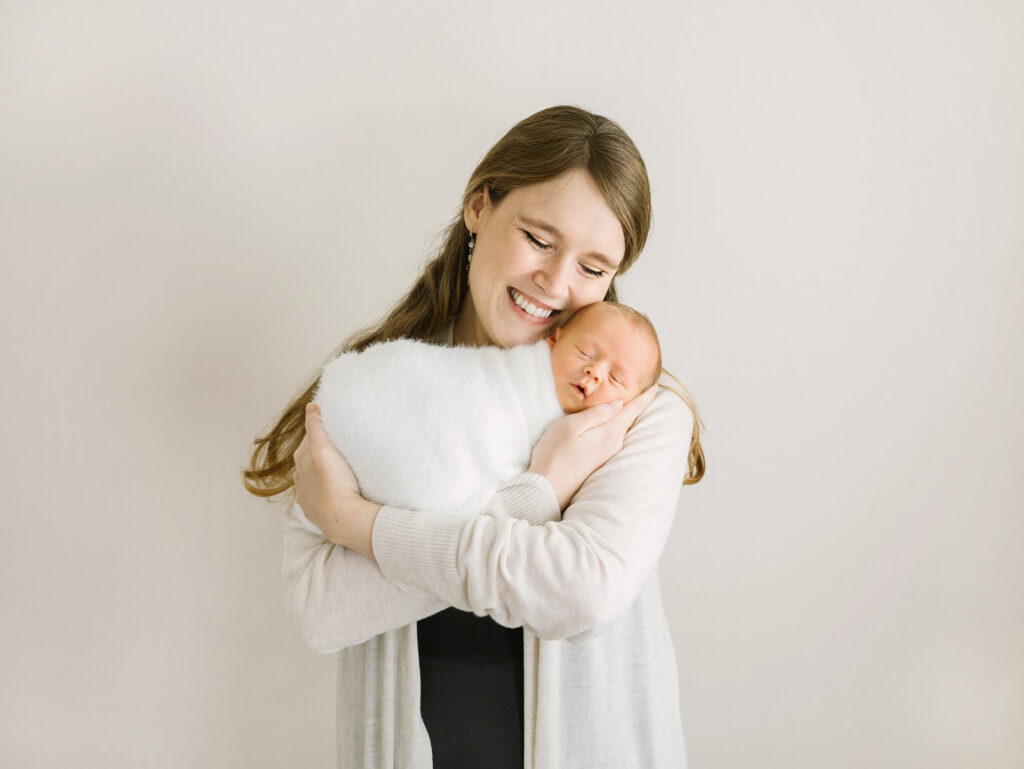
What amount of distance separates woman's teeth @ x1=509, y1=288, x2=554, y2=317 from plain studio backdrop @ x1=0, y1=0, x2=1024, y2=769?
1.53 feet

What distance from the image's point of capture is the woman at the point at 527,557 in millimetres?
1102

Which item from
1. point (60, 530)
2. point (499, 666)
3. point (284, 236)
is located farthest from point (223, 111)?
point (499, 666)

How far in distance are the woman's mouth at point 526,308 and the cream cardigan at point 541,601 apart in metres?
0.25

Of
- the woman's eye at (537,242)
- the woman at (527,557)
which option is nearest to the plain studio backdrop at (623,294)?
the woman at (527,557)

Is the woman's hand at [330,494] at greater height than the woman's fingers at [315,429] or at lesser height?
lesser

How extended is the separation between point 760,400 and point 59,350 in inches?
61.2

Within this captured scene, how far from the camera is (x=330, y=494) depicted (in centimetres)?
121

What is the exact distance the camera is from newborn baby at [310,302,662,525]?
3.89ft

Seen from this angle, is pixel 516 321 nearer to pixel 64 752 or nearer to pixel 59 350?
pixel 59 350

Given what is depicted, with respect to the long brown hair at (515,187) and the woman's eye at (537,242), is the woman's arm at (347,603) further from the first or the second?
the woman's eye at (537,242)

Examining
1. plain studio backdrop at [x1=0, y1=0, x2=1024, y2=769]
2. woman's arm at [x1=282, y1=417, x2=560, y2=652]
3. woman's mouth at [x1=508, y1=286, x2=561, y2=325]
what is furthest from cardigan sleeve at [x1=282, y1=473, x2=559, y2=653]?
plain studio backdrop at [x1=0, y1=0, x2=1024, y2=769]

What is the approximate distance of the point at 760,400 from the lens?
73.4 inches

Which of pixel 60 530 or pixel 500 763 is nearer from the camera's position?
pixel 500 763

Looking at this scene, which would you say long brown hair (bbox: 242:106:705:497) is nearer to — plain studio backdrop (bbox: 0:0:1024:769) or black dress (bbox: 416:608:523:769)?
plain studio backdrop (bbox: 0:0:1024:769)
